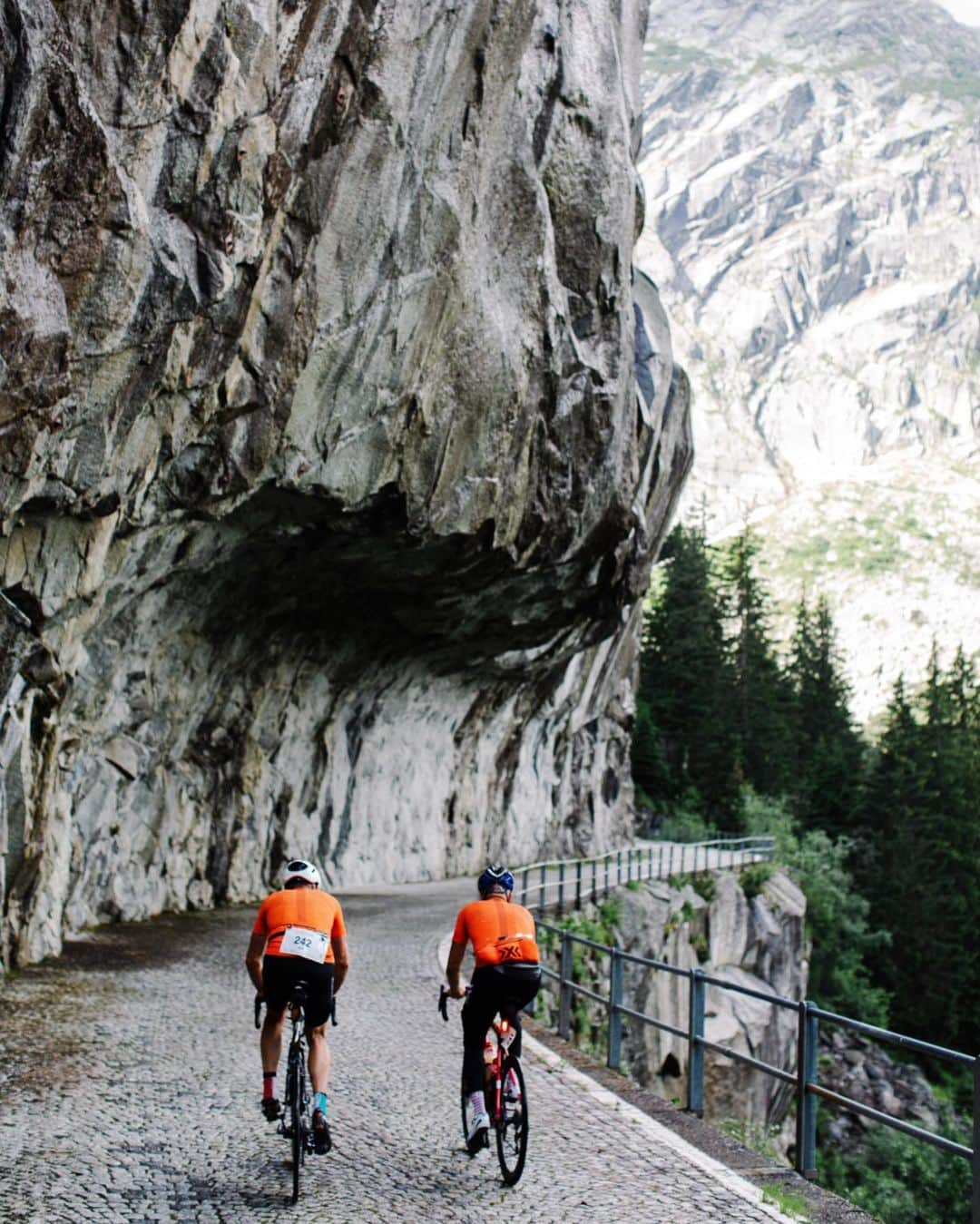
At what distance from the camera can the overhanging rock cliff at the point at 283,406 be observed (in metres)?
11.3

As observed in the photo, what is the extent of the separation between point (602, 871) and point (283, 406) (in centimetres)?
1963

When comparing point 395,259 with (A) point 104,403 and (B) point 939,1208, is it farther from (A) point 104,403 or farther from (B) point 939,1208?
(B) point 939,1208

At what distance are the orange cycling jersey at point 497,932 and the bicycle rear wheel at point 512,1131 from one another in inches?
24.3

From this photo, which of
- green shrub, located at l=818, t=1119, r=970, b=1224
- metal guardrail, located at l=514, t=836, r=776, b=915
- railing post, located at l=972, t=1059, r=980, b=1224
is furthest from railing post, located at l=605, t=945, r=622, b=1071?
green shrub, located at l=818, t=1119, r=970, b=1224

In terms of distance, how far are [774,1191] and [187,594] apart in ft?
45.6

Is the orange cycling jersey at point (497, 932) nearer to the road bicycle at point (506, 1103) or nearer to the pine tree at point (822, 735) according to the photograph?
the road bicycle at point (506, 1103)

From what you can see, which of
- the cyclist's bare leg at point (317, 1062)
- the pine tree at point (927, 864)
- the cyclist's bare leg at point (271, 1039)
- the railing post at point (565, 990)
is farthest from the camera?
the pine tree at point (927, 864)

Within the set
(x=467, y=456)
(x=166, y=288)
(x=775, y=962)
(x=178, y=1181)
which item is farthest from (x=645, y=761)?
(x=178, y=1181)

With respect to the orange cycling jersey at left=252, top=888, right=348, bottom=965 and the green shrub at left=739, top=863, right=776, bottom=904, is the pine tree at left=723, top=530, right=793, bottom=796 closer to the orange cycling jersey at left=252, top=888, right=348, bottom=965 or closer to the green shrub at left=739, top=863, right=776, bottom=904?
the green shrub at left=739, top=863, right=776, bottom=904

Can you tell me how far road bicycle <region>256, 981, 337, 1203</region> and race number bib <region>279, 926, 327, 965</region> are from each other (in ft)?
0.48

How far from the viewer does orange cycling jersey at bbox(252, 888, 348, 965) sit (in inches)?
275

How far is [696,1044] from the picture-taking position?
9.12m

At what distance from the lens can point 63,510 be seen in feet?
42.4

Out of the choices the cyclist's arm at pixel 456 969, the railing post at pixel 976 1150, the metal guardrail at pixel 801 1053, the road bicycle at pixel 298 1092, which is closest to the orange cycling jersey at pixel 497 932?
the cyclist's arm at pixel 456 969
